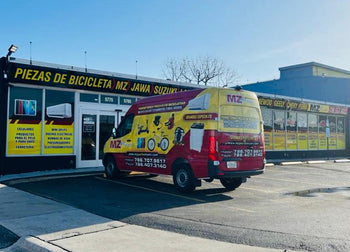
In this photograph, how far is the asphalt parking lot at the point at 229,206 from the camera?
5801mm

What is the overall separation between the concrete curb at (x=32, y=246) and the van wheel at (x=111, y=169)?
6619 mm

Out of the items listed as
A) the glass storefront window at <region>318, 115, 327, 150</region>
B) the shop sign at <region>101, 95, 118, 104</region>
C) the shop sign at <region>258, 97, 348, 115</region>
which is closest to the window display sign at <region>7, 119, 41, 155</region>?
the shop sign at <region>101, 95, 118, 104</region>

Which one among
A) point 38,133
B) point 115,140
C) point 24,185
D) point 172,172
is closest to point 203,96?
point 172,172

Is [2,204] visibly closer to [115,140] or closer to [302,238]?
[115,140]

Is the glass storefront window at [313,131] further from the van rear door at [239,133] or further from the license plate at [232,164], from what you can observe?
the license plate at [232,164]

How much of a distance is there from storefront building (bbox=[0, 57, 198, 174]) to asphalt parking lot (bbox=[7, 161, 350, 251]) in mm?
2203

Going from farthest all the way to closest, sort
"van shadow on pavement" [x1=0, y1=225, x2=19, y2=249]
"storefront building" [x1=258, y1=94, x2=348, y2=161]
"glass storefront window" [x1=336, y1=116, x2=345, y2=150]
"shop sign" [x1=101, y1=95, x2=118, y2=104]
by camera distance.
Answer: "glass storefront window" [x1=336, y1=116, x2=345, y2=150] → "storefront building" [x1=258, y1=94, x2=348, y2=161] → "shop sign" [x1=101, y1=95, x2=118, y2=104] → "van shadow on pavement" [x1=0, y1=225, x2=19, y2=249]

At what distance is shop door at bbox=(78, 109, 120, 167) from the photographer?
50.3 ft

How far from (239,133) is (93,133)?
8095 mm

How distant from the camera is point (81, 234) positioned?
227 inches

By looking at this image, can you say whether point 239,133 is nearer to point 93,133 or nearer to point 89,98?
point 93,133

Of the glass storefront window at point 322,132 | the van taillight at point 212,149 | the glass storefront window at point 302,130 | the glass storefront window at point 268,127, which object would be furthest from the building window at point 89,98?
the glass storefront window at point 322,132

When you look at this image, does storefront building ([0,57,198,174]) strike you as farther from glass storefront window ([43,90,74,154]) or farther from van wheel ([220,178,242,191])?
van wheel ([220,178,242,191])

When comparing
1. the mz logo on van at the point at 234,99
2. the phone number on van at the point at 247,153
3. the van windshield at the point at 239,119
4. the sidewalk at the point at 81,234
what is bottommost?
the sidewalk at the point at 81,234
